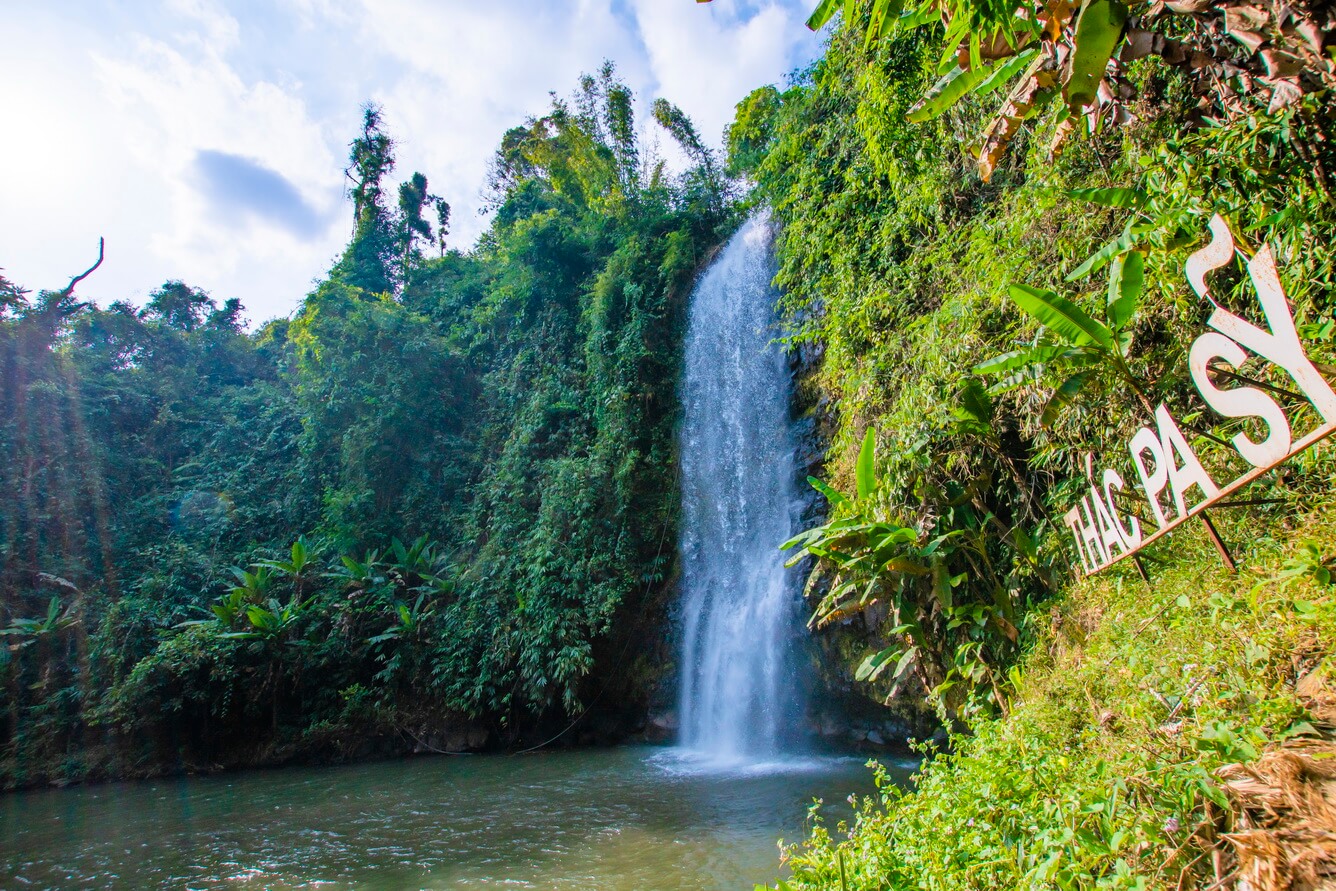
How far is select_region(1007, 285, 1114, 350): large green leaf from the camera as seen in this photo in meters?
3.15

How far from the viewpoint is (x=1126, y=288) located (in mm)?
3092

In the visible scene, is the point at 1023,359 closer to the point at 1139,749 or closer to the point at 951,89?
the point at 951,89

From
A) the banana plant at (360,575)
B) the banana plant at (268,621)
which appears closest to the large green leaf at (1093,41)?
the banana plant at (360,575)

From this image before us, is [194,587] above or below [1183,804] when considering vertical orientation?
above

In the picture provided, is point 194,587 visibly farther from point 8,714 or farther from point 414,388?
point 414,388

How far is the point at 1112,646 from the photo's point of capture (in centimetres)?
325

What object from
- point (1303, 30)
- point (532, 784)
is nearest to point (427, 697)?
point (532, 784)

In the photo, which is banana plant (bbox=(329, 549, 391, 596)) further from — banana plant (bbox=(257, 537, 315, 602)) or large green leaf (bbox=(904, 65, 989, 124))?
large green leaf (bbox=(904, 65, 989, 124))

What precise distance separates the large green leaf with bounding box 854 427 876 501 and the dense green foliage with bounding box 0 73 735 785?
19.0ft

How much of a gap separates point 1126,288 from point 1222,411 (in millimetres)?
1202

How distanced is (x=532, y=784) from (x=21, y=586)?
439 inches

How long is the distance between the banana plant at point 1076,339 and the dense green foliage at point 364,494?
23.8 feet

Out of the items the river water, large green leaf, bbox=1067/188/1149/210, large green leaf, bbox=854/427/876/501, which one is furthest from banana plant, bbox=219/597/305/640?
large green leaf, bbox=1067/188/1149/210

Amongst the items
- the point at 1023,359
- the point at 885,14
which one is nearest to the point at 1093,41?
the point at 885,14
